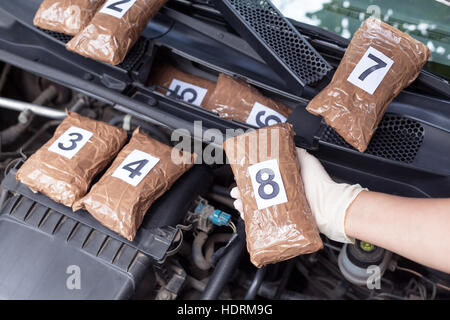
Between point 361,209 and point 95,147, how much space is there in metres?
0.75

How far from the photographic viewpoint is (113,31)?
1.17 m

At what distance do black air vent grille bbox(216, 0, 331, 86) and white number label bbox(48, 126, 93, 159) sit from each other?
56cm

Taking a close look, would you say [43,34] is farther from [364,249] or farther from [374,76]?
[364,249]

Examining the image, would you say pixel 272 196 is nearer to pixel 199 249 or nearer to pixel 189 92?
pixel 199 249

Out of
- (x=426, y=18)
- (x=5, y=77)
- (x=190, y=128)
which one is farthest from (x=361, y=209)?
(x=5, y=77)

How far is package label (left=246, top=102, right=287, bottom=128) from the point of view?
125cm

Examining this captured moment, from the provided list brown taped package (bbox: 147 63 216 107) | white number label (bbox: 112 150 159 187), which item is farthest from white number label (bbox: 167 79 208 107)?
white number label (bbox: 112 150 159 187)

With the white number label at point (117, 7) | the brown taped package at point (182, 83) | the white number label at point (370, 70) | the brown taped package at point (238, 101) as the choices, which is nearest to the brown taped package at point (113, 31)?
the white number label at point (117, 7)

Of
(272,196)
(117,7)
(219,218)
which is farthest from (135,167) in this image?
(117,7)

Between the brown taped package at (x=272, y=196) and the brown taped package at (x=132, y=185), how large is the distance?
0.21 m

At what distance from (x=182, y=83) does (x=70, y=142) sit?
16.9 inches

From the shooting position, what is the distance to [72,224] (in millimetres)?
1142

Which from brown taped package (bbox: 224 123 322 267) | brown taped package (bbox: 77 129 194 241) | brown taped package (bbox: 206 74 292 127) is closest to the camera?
brown taped package (bbox: 224 123 322 267)

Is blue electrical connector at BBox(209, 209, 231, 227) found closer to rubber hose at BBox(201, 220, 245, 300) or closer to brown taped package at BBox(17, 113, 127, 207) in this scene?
rubber hose at BBox(201, 220, 245, 300)
